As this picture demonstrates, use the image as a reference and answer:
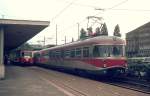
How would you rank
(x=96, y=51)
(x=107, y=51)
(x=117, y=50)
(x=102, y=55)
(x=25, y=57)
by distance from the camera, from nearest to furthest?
(x=102, y=55)
(x=107, y=51)
(x=96, y=51)
(x=117, y=50)
(x=25, y=57)

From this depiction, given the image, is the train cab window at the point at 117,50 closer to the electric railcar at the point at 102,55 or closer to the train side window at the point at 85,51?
the electric railcar at the point at 102,55

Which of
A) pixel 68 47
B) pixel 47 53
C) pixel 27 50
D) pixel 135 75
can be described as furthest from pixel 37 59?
pixel 135 75

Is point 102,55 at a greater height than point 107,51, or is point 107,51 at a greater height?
point 107,51

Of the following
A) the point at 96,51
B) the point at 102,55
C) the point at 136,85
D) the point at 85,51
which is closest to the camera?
the point at 136,85

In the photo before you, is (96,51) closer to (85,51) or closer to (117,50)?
(117,50)

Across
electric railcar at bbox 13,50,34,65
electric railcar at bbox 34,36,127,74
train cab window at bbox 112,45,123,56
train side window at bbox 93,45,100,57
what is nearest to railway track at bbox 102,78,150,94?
electric railcar at bbox 34,36,127,74

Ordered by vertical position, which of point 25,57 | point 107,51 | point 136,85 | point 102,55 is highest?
point 107,51

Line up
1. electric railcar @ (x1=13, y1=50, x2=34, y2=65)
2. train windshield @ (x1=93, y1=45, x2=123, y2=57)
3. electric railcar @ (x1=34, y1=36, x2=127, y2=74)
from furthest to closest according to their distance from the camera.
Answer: electric railcar @ (x1=13, y1=50, x2=34, y2=65) < train windshield @ (x1=93, y1=45, x2=123, y2=57) < electric railcar @ (x1=34, y1=36, x2=127, y2=74)

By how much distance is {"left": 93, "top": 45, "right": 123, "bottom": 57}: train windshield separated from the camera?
2373 cm

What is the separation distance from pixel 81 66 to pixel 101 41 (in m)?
3.52

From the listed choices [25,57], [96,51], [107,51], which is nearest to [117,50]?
[107,51]

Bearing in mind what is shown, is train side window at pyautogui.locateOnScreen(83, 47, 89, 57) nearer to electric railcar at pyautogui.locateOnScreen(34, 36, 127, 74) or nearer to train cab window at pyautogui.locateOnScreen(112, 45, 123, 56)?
electric railcar at pyautogui.locateOnScreen(34, 36, 127, 74)

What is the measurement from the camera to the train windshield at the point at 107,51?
23734mm

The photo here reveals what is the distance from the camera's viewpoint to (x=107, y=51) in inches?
937
